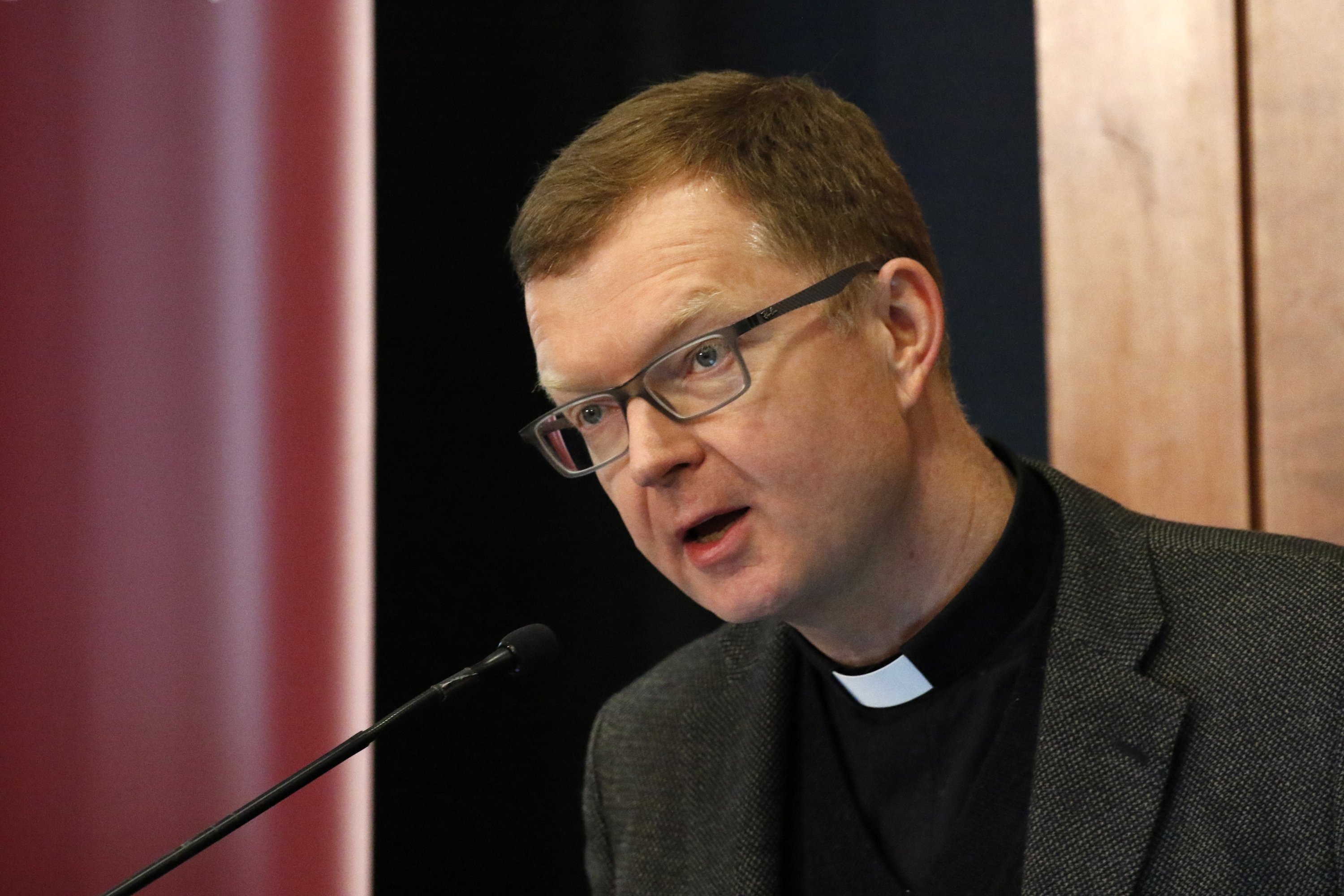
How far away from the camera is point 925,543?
1629 mm

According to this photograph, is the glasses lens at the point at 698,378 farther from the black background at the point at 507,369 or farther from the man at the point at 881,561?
the black background at the point at 507,369

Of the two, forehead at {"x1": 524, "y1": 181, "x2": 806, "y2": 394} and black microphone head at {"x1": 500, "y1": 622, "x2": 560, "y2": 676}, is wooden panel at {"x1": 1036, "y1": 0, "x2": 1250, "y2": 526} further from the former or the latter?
black microphone head at {"x1": 500, "y1": 622, "x2": 560, "y2": 676}

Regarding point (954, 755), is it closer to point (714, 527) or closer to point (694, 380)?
point (714, 527)

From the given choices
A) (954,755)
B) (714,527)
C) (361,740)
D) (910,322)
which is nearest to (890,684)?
(954,755)

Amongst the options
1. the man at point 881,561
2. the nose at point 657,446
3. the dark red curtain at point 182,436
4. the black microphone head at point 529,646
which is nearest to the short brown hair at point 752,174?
the man at point 881,561

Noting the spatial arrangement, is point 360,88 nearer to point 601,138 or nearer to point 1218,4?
point 601,138

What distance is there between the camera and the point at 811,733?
1818 millimetres

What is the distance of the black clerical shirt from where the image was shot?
1580mm

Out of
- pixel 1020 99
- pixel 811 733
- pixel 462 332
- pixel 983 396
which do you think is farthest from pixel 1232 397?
pixel 462 332

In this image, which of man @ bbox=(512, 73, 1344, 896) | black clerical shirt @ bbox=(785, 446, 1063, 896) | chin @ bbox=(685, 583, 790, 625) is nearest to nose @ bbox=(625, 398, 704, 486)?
man @ bbox=(512, 73, 1344, 896)

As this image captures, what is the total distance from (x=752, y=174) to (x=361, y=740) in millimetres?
792

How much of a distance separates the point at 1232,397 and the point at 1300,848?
0.76 m

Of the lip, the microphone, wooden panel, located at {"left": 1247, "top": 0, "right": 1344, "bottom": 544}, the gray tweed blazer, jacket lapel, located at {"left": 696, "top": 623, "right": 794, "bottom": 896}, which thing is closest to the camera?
the microphone

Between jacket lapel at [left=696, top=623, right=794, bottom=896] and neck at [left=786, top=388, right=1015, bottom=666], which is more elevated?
neck at [left=786, top=388, right=1015, bottom=666]
